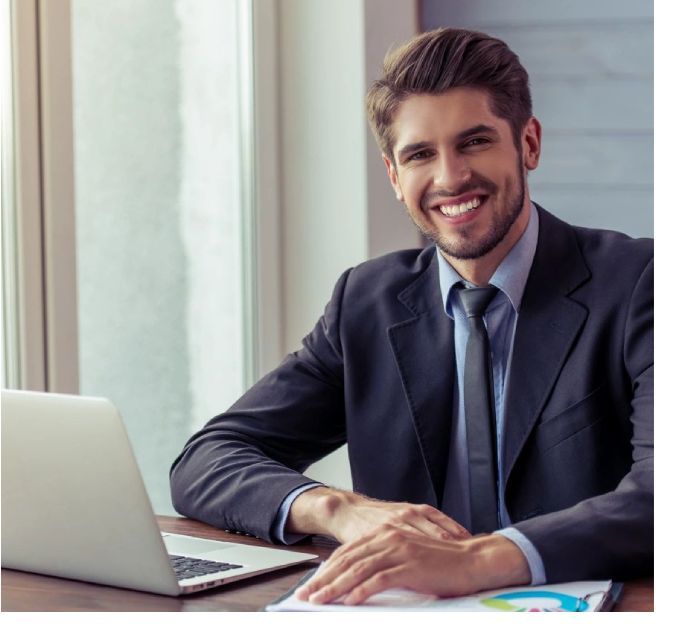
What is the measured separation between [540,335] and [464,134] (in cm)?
39

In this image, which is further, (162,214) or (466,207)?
(162,214)

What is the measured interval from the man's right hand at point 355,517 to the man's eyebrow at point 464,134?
0.70 metres

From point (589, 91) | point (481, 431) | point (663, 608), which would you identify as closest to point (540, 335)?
point (481, 431)

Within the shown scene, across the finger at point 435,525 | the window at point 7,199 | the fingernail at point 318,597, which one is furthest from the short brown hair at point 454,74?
the fingernail at point 318,597

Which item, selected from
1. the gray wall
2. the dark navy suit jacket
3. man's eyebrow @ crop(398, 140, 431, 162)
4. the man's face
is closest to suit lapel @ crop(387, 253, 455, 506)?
the dark navy suit jacket

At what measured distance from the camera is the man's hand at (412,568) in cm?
111

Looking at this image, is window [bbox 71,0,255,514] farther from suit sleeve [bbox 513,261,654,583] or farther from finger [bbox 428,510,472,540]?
suit sleeve [bbox 513,261,654,583]

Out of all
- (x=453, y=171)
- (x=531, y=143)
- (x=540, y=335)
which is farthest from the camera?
(x=531, y=143)

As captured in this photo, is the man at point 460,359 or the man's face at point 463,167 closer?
the man at point 460,359

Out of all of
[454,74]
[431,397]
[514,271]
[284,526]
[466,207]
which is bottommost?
[284,526]

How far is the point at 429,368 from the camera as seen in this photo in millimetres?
1868

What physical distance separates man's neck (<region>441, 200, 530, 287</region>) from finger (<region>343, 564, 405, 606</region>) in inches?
34.5

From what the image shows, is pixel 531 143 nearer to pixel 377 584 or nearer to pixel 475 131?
pixel 475 131

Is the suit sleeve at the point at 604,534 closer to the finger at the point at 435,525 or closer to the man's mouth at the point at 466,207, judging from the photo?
the finger at the point at 435,525
